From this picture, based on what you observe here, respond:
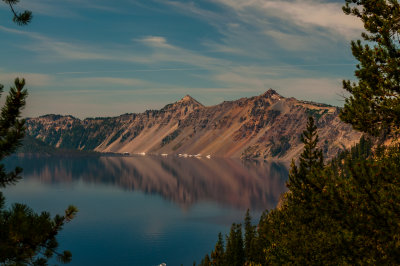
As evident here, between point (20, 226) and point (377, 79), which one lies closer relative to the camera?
point (20, 226)

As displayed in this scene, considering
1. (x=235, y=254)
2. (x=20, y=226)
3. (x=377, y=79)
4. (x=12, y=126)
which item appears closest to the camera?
(x=20, y=226)

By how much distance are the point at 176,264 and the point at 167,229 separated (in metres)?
52.8

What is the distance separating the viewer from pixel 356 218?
54.8ft

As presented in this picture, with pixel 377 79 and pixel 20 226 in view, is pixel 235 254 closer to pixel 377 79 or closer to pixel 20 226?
pixel 377 79

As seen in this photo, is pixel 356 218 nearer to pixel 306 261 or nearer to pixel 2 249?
pixel 306 261

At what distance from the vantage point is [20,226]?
8242mm

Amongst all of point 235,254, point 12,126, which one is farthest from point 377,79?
point 235,254

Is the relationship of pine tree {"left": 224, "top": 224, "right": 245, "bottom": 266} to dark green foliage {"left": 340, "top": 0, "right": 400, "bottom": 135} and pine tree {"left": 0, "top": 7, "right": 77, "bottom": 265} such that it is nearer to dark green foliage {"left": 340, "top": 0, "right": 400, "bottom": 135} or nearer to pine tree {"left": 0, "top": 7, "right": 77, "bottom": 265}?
dark green foliage {"left": 340, "top": 0, "right": 400, "bottom": 135}

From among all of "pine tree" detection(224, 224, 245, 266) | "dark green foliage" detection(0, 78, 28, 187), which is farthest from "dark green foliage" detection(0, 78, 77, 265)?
"pine tree" detection(224, 224, 245, 266)

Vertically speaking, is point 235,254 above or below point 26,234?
below

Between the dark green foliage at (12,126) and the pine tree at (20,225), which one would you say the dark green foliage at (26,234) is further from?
the dark green foliage at (12,126)

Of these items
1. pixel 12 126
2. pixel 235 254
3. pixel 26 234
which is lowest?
pixel 235 254

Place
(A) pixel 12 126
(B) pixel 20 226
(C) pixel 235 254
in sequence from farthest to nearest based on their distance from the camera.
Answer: (C) pixel 235 254 → (A) pixel 12 126 → (B) pixel 20 226

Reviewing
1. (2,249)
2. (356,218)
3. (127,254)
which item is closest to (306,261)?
(356,218)
